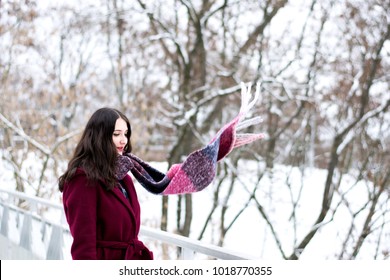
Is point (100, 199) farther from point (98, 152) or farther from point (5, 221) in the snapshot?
point (5, 221)

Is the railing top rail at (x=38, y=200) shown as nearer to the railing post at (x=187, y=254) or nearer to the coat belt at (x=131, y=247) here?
the railing post at (x=187, y=254)

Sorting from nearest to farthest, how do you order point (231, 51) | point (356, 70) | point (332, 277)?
point (332, 277) < point (356, 70) < point (231, 51)

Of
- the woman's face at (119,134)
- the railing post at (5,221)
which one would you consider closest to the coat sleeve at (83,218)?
the woman's face at (119,134)

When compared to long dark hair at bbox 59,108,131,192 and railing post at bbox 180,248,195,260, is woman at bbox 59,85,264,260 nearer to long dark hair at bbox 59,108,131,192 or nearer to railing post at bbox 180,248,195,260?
long dark hair at bbox 59,108,131,192

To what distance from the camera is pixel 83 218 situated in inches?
57.4

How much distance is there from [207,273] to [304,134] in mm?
9083

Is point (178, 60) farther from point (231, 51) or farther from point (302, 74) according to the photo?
point (302, 74)

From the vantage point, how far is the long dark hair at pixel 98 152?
1.51 meters

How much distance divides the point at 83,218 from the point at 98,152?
18 centimetres

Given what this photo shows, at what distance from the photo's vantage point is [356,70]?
940 centimetres

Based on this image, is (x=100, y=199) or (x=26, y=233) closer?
(x=100, y=199)

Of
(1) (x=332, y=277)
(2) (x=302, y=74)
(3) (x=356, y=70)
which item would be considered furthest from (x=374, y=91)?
(1) (x=332, y=277)

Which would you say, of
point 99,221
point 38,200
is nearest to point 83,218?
point 99,221

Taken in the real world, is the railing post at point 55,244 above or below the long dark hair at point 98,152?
below
